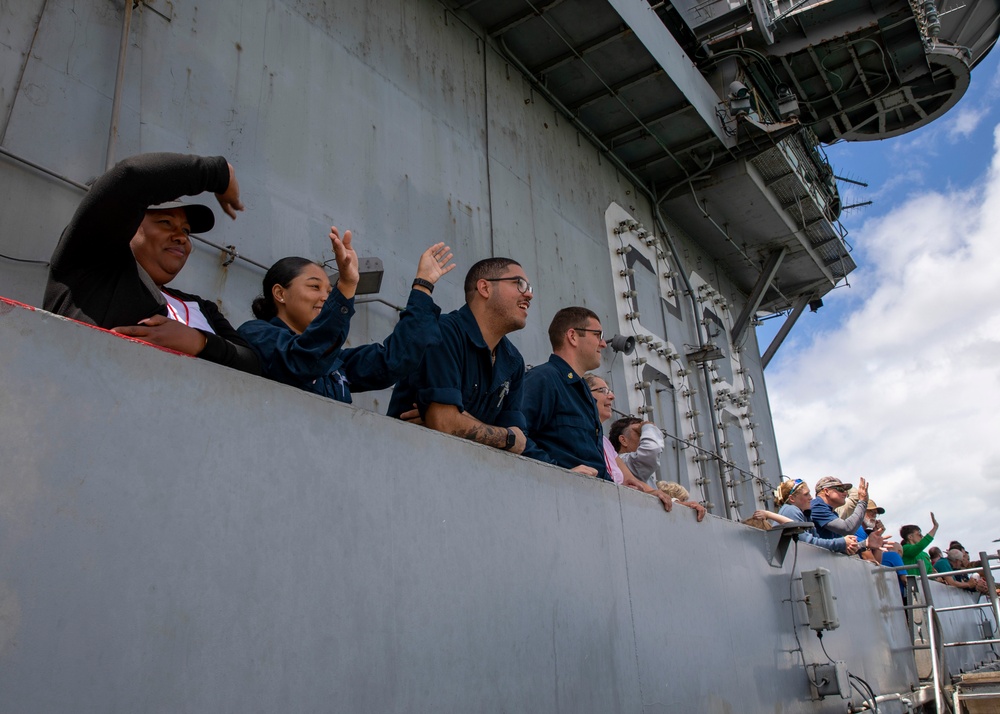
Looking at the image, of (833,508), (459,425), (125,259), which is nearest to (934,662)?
(833,508)

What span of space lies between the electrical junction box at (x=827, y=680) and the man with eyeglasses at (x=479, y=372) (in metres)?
2.97

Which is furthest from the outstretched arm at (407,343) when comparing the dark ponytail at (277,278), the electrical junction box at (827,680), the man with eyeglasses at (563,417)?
the electrical junction box at (827,680)

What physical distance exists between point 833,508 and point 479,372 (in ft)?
17.0

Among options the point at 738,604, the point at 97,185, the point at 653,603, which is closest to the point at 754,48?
the point at 738,604

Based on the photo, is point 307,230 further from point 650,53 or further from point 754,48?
point 754,48

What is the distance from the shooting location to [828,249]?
13078 millimetres

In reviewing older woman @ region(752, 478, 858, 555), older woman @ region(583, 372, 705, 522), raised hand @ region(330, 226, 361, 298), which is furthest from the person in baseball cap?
older woman @ region(752, 478, 858, 555)

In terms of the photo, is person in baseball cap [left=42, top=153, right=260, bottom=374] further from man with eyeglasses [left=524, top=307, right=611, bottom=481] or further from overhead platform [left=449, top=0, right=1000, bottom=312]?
overhead platform [left=449, top=0, right=1000, bottom=312]

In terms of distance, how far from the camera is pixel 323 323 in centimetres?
237

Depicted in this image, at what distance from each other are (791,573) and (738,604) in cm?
112

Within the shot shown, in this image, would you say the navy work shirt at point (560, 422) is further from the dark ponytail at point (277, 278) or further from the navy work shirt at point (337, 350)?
the dark ponytail at point (277, 278)

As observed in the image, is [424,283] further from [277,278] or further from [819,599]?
[819,599]

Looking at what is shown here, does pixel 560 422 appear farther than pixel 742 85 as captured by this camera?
No

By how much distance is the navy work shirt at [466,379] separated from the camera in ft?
9.50
